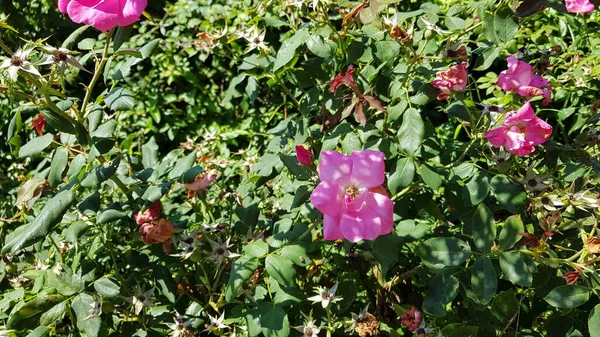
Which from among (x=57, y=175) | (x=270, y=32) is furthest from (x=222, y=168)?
(x=270, y=32)

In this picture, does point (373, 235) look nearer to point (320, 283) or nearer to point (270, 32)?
point (320, 283)

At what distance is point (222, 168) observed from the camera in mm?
1927

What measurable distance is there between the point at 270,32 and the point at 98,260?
1.90 meters

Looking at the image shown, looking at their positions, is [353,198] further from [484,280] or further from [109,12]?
[109,12]

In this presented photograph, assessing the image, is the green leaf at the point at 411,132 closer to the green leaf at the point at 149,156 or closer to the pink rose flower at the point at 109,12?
the pink rose flower at the point at 109,12

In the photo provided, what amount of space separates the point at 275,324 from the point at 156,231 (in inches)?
13.2

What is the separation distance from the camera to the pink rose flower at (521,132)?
126 cm

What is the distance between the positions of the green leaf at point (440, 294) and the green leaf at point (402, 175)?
19 cm

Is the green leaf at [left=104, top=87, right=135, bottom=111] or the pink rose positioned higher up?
the green leaf at [left=104, top=87, right=135, bottom=111]

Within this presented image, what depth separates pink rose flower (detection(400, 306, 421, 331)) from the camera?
1.41 m

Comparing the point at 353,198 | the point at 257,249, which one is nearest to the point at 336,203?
the point at 353,198

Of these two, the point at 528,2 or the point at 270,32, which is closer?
the point at 528,2

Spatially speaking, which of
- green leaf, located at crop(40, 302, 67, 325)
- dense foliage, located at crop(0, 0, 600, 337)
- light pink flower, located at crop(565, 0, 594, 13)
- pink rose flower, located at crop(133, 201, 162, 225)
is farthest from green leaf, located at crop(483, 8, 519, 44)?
green leaf, located at crop(40, 302, 67, 325)

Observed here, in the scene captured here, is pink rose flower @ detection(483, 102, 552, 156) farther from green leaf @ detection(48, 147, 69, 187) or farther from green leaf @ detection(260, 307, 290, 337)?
green leaf @ detection(48, 147, 69, 187)
